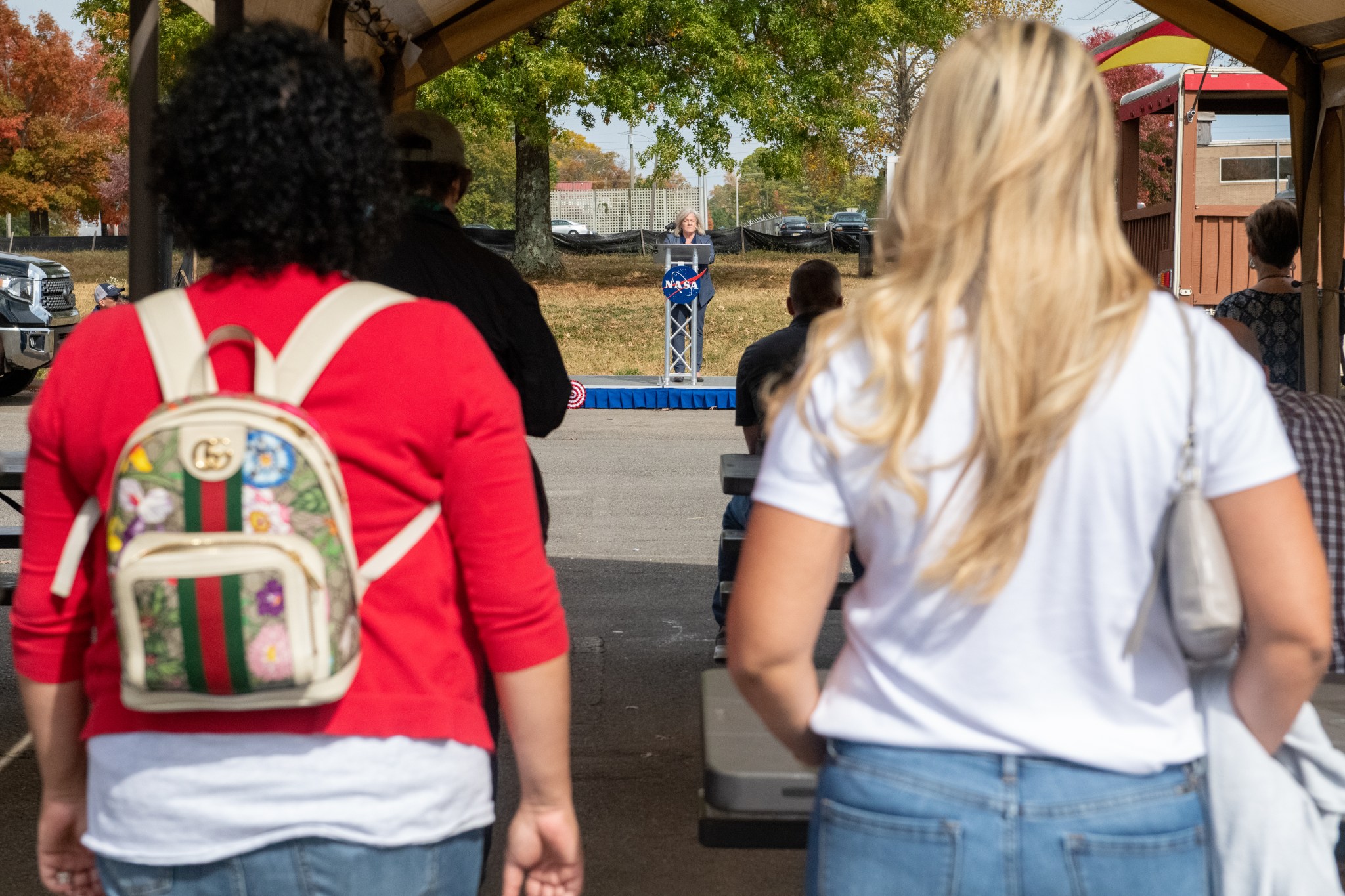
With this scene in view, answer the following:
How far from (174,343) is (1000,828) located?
3.34 ft

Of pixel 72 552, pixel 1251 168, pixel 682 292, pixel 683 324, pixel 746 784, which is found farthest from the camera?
pixel 683 324

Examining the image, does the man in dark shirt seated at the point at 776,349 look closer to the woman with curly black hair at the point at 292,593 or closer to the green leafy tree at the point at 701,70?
the woman with curly black hair at the point at 292,593

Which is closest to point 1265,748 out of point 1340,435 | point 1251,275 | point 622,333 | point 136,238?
point 1340,435

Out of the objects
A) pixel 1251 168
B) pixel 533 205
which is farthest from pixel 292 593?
pixel 533 205

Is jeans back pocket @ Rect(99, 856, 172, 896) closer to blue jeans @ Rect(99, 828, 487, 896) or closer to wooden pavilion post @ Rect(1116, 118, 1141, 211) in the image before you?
blue jeans @ Rect(99, 828, 487, 896)

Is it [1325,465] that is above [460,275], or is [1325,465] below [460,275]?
below

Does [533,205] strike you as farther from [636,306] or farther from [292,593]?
[292,593]

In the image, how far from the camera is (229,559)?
1.42m

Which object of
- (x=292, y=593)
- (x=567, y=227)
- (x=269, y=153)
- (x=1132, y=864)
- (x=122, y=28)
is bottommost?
(x=1132, y=864)

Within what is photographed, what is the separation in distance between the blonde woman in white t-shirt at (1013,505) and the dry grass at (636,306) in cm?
1726

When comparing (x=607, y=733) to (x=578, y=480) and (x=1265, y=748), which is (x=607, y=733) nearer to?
(x=1265, y=748)

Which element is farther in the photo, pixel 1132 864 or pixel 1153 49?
pixel 1153 49

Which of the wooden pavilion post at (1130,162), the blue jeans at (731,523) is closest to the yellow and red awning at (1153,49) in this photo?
the blue jeans at (731,523)

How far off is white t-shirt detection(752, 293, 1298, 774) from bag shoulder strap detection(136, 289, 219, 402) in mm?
644
